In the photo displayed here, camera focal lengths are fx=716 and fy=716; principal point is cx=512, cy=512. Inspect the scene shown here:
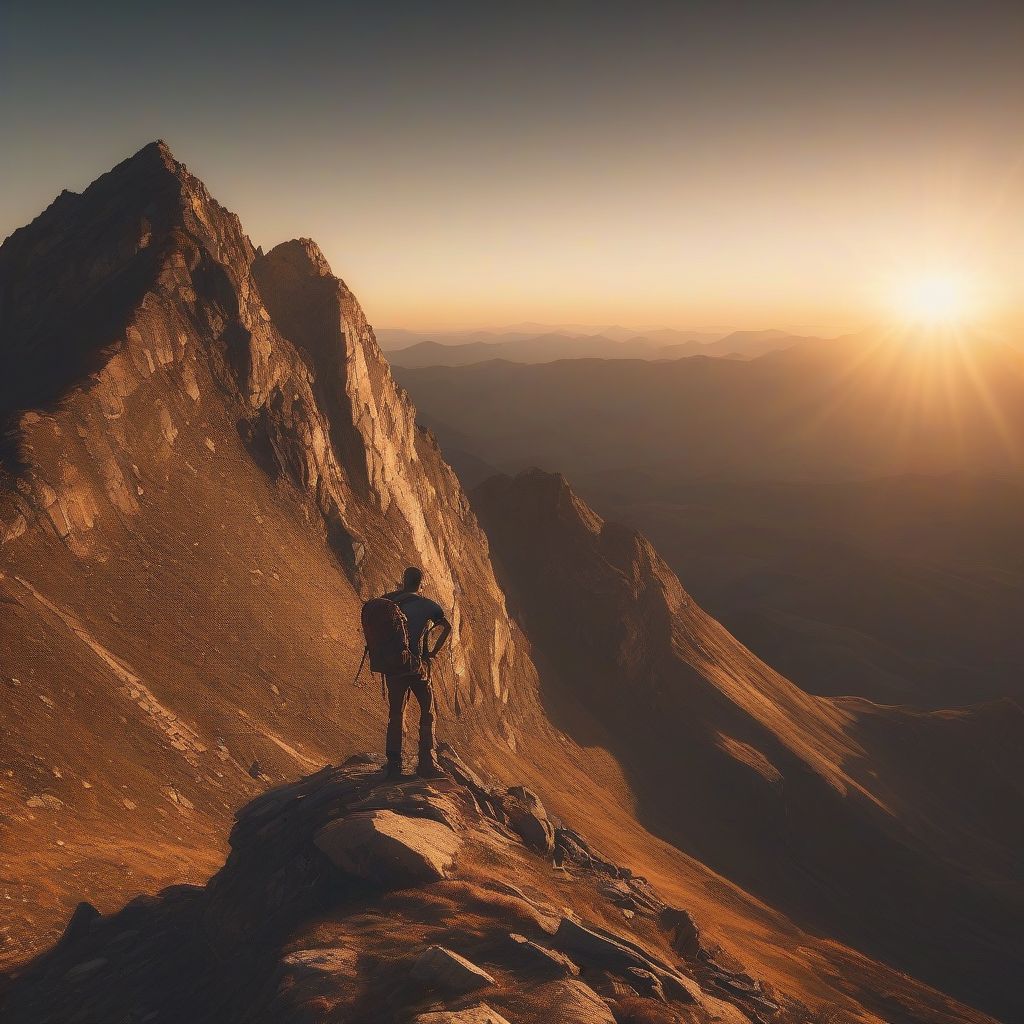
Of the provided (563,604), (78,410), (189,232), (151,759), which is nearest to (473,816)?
(151,759)

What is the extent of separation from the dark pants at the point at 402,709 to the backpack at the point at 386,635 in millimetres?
352

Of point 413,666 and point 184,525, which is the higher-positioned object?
point 184,525

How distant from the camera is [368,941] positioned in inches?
293

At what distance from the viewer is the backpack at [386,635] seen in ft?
32.6

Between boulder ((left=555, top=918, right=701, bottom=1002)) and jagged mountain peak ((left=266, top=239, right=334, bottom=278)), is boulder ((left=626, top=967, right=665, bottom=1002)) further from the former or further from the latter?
jagged mountain peak ((left=266, top=239, right=334, bottom=278))

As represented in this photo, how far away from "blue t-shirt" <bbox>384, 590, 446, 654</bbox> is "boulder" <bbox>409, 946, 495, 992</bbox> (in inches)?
169

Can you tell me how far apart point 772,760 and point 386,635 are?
132ft

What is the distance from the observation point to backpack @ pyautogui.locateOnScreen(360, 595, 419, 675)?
9.92 meters

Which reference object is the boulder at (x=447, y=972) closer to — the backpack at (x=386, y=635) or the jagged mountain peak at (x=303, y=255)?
the backpack at (x=386, y=635)

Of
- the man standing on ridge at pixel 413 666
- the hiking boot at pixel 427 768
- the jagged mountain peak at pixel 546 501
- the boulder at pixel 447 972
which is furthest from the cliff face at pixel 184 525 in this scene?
the jagged mountain peak at pixel 546 501

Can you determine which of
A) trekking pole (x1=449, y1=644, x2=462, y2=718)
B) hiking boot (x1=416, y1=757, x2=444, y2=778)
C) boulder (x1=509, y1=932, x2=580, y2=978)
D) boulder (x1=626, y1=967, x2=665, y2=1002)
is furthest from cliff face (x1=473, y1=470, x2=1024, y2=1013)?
boulder (x1=509, y1=932, x2=580, y2=978)

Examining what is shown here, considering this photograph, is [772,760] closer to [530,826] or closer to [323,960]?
[530,826]

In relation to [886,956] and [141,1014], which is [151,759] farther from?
[886,956]

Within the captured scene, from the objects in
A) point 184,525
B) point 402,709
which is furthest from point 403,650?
point 184,525
